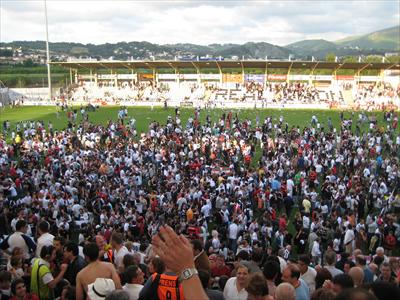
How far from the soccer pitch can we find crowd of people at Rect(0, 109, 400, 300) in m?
8.71

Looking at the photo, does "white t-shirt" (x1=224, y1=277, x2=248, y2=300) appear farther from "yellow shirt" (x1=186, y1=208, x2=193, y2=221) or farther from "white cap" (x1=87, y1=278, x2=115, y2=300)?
"yellow shirt" (x1=186, y1=208, x2=193, y2=221)

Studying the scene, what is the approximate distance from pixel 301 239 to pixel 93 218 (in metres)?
5.82

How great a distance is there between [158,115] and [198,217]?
87.0ft

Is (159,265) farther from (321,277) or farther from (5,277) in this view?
(321,277)

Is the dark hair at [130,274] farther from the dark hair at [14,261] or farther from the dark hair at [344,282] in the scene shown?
the dark hair at [14,261]

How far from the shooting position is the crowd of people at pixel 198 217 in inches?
156

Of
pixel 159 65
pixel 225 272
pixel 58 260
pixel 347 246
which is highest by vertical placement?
pixel 159 65

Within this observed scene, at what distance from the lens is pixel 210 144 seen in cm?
2105

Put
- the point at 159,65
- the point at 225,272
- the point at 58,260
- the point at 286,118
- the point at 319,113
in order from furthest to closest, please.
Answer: the point at 159,65, the point at 319,113, the point at 286,118, the point at 225,272, the point at 58,260

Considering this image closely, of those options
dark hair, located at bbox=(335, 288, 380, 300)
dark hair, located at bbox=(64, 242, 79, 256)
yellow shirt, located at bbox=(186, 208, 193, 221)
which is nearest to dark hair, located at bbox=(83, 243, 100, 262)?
dark hair, located at bbox=(64, 242, 79, 256)

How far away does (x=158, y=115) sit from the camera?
3744 centimetres

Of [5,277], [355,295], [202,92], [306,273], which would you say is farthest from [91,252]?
[202,92]

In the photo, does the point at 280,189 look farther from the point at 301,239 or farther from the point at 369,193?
the point at 301,239

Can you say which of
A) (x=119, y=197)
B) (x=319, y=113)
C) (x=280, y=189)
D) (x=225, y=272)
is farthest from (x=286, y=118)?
(x=225, y=272)
